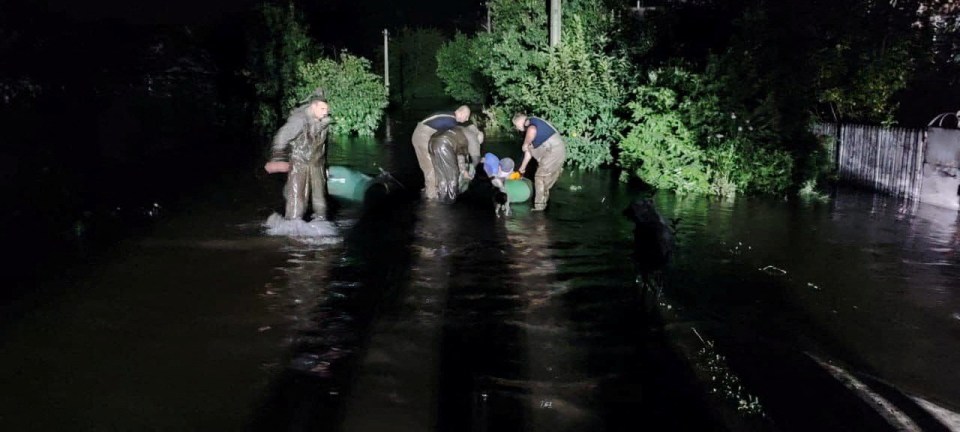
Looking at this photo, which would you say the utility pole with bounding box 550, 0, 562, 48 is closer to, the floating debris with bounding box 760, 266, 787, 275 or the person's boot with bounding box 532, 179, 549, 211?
the person's boot with bounding box 532, 179, 549, 211

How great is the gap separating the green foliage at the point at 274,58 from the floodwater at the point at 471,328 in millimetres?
16489

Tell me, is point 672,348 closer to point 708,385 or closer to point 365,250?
point 708,385

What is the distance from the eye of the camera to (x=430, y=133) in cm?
1309

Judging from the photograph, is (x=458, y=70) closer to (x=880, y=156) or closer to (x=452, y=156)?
(x=880, y=156)

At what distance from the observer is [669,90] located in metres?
13.8

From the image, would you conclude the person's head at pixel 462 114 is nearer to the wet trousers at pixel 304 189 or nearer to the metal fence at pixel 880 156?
the wet trousers at pixel 304 189

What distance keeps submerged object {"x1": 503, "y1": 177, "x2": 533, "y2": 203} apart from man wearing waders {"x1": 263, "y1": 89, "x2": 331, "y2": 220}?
10.9ft

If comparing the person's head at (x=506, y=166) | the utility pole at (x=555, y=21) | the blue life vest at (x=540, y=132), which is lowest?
the person's head at (x=506, y=166)

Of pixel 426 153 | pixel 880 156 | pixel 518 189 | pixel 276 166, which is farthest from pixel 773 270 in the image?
pixel 880 156

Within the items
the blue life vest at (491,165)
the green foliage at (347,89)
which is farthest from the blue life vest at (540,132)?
the green foliage at (347,89)

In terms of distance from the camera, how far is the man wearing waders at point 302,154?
32.3 ft

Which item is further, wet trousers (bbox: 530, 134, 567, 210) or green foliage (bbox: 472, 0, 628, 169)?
green foliage (bbox: 472, 0, 628, 169)

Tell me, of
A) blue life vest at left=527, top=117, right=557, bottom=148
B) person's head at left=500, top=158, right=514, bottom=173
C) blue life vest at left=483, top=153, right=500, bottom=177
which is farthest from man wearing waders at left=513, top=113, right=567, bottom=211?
blue life vest at left=483, top=153, right=500, bottom=177

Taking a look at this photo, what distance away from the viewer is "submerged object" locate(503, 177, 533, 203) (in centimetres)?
1259
